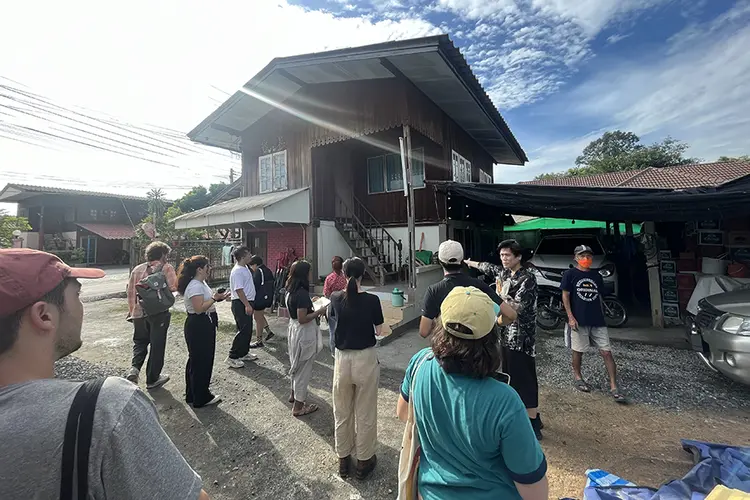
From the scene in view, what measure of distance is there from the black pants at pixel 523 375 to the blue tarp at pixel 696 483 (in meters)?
0.68

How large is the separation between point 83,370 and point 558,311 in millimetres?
8373

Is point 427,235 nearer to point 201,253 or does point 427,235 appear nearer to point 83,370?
point 83,370

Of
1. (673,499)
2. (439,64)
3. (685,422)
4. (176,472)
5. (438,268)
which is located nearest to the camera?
(176,472)

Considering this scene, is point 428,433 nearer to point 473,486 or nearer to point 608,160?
point 473,486

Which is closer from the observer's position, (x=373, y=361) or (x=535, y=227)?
(x=373, y=361)

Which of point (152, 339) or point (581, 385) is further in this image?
point (152, 339)

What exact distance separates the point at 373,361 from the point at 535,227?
12160mm

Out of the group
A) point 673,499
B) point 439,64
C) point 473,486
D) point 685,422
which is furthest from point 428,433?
point 439,64

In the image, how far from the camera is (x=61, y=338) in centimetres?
95

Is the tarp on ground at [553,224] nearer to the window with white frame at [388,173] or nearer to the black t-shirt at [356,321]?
the window with white frame at [388,173]

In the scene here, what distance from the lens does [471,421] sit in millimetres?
1201

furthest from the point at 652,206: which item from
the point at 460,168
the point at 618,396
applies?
the point at 460,168

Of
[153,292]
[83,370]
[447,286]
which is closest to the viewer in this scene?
[447,286]

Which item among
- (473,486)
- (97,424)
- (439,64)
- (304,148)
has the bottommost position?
(473,486)
